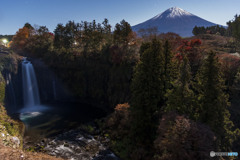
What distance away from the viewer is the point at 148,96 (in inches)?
722

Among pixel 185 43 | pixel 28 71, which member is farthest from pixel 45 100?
pixel 185 43

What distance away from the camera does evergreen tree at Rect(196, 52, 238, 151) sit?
1386 centimetres

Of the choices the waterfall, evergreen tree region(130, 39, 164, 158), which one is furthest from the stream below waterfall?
evergreen tree region(130, 39, 164, 158)

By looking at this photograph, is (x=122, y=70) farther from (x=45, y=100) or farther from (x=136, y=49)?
(x=45, y=100)

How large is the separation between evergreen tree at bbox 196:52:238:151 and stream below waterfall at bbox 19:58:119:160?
1090cm

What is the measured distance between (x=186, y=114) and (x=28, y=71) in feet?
123

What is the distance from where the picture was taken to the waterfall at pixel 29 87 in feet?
117

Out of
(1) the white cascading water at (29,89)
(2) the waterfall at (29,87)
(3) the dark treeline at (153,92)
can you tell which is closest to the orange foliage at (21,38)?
(3) the dark treeline at (153,92)

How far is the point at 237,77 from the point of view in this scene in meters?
20.8

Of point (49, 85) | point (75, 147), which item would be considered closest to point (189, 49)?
point (75, 147)

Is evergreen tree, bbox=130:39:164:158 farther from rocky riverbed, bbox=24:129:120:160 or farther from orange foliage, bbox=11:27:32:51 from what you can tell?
orange foliage, bbox=11:27:32:51

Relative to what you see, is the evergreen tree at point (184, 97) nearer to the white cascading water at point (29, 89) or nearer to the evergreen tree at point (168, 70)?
the evergreen tree at point (168, 70)

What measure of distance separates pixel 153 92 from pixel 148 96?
754 millimetres

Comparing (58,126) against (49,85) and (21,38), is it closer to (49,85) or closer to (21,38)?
(49,85)
